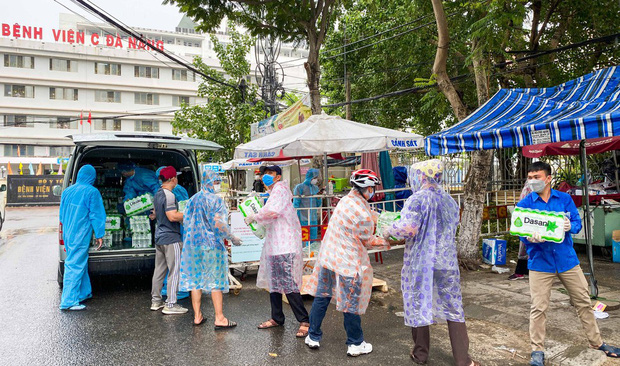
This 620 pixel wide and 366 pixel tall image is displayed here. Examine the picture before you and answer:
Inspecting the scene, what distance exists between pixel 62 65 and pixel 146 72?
25.2 feet

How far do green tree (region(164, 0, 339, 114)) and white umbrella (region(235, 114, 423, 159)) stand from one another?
240cm

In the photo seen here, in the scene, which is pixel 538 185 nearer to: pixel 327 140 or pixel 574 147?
pixel 327 140

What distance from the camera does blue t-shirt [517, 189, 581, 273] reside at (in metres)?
4.12

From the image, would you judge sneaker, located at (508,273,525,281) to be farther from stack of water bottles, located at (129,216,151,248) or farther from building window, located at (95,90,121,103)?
building window, located at (95,90,121,103)

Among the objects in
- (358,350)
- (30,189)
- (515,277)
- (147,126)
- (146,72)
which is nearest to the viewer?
(358,350)

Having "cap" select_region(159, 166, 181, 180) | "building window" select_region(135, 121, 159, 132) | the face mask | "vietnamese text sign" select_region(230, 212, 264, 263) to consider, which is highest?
"building window" select_region(135, 121, 159, 132)

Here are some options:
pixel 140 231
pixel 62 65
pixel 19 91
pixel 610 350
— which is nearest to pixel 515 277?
pixel 610 350

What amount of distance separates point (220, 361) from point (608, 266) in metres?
7.25

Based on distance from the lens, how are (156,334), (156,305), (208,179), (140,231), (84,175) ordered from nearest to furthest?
(156,334), (208,179), (156,305), (84,175), (140,231)

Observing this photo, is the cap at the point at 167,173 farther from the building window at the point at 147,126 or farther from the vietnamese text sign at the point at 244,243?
the building window at the point at 147,126

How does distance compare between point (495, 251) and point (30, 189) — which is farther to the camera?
point (30, 189)

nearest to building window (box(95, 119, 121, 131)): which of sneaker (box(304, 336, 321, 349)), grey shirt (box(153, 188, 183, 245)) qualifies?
grey shirt (box(153, 188, 183, 245))

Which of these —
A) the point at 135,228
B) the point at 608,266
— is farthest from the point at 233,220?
the point at 608,266

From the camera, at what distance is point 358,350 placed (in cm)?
438
